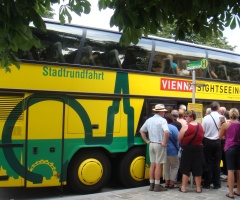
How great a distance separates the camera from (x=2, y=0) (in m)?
3.84

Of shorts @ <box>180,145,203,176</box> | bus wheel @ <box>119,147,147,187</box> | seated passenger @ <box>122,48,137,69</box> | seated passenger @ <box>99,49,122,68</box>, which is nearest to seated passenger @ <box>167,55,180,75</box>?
seated passenger @ <box>122,48,137,69</box>

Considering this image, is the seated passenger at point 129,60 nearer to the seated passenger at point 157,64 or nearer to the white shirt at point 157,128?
the seated passenger at point 157,64

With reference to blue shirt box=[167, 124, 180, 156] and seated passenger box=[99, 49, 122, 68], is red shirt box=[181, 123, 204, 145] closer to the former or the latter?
blue shirt box=[167, 124, 180, 156]

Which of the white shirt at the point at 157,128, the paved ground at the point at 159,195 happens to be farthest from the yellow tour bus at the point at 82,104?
the white shirt at the point at 157,128

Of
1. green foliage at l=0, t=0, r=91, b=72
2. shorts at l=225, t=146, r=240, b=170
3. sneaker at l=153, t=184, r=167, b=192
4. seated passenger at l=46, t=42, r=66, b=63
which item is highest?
seated passenger at l=46, t=42, r=66, b=63

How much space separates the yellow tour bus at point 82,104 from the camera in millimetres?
6766

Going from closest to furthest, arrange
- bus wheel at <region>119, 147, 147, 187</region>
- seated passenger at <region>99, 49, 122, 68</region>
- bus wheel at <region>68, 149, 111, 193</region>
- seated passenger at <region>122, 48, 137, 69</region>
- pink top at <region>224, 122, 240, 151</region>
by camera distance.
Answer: pink top at <region>224, 122, 240, 151</region> → bus wheel at <region>68, 149, 111, 193</region> → seated passenger at <region>99, 49, 122, 68</region> → bus wheel at <region>119, 147, 147, 187</region> → seated passenger at <region>122, 48, 137, 69</region>

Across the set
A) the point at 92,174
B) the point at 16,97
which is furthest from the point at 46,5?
the point at 92,174

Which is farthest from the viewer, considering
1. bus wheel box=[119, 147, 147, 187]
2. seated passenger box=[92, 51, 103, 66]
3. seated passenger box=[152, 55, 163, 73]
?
seated passenger box=[152, 55, 163, 73]

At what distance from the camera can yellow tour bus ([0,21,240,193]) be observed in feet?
22.2

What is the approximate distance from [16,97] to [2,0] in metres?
3.19

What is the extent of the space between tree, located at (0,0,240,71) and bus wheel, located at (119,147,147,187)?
402 cm

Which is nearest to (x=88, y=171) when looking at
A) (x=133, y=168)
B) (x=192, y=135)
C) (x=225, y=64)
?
(x=133, y=168)

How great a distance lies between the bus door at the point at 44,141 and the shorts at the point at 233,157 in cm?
343
